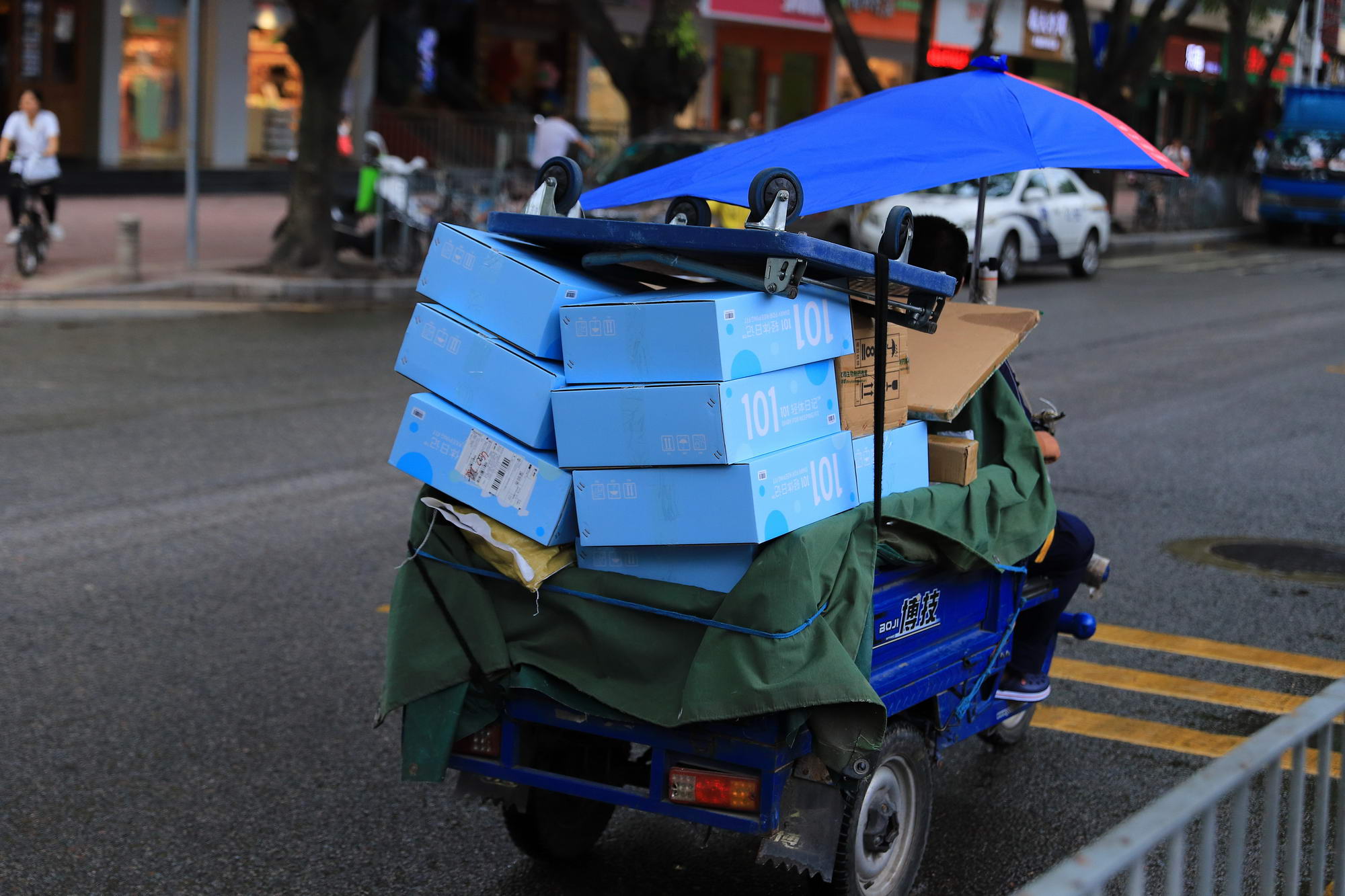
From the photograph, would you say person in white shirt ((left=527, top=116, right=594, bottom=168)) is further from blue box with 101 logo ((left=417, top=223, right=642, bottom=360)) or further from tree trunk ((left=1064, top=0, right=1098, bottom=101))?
blue box with 101 logo ((left=417, top=223, right=642, bottom=360))

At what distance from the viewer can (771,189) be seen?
3572mm

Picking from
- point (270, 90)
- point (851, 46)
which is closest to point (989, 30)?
point (851, 46)

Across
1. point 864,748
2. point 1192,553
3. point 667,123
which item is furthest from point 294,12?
point 864,748

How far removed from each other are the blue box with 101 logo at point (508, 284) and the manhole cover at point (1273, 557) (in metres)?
4.75

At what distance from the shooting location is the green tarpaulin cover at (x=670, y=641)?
3.51m

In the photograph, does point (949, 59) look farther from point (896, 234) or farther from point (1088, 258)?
point (1088, 258)

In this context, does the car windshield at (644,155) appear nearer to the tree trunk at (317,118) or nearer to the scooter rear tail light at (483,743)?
the tree trunk at (317,118)

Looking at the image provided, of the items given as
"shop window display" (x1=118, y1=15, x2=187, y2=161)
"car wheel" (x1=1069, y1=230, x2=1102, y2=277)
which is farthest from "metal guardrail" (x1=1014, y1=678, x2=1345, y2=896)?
"shop window display" (x1=118, y1=15, x2=187, y2=161)

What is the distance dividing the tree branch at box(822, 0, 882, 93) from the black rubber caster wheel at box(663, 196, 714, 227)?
21116 mm

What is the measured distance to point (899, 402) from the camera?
13.3 feet

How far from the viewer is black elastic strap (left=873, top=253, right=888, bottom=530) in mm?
3742

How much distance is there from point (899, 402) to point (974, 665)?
81 cm

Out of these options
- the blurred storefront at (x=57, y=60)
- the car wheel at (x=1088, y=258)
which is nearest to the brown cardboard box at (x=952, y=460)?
the car wheel at (x=1088, y=258)

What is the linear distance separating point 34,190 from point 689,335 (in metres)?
15.0
